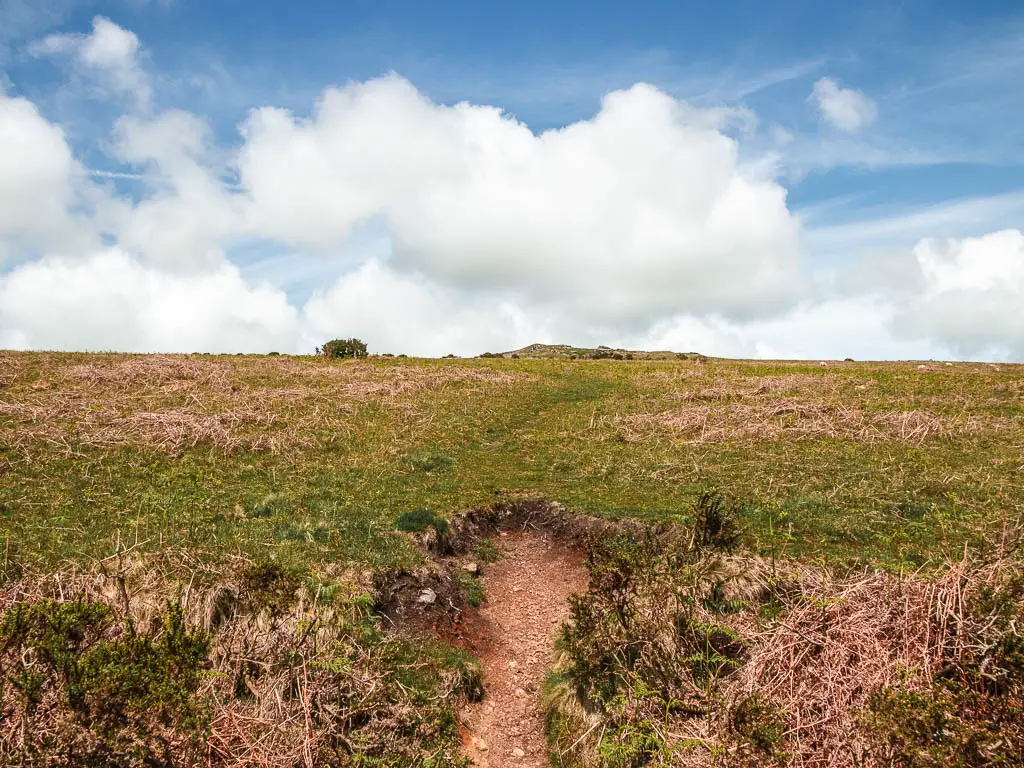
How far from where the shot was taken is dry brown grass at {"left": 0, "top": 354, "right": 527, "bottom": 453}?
1878 centimetres

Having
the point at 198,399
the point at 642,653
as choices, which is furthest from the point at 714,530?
the point at 198,399

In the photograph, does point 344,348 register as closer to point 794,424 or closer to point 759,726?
point 794,424

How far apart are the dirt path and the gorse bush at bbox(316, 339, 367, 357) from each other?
37.2 metres

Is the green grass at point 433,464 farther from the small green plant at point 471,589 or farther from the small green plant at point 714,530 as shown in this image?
the small green plant at point 471,589

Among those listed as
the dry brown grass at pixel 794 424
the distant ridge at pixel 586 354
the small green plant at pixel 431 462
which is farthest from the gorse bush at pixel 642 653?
the distant ridge at pixel 586 354

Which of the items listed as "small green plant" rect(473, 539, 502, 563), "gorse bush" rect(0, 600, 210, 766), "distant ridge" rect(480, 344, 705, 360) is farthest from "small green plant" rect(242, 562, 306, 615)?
"distant ridge" rect(480, 344, 705, 360)

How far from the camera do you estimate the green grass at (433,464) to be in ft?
39.5

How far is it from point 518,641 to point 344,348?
1653 inches

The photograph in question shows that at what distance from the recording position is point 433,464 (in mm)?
19688

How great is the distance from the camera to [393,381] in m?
34.6

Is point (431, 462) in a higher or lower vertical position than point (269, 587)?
higher

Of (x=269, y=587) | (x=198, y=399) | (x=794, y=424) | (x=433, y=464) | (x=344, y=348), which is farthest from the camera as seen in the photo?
(x=344, y=348)

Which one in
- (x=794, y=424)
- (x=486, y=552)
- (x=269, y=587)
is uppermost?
(x=794, y=424)

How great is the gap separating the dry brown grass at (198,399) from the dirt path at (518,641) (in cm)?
1000
